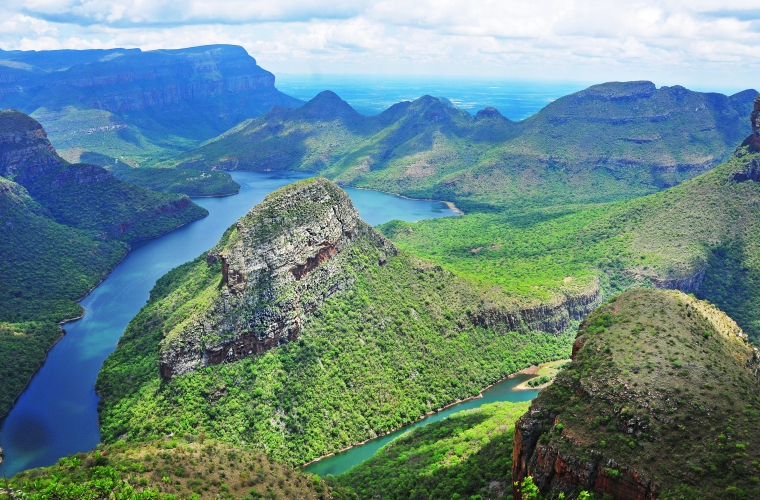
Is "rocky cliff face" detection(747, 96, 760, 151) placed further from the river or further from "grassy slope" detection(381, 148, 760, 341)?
the river

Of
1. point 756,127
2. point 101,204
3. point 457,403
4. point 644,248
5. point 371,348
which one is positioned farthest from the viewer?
point 101,204

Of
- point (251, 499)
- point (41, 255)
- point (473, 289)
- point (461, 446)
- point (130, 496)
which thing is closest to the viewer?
point (130, 496)

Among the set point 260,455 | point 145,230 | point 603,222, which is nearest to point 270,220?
point 260,455

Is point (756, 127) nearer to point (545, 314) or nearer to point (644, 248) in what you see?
point (644, 248)

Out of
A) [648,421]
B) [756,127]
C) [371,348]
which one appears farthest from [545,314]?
[756,127]

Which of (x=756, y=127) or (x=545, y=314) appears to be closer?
(x=545, y=314)

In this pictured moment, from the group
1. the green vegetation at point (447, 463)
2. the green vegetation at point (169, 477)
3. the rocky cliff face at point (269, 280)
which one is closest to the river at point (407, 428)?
the green vegetation at point (447, 463)

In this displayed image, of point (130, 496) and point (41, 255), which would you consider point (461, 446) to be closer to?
point (130, 496)
